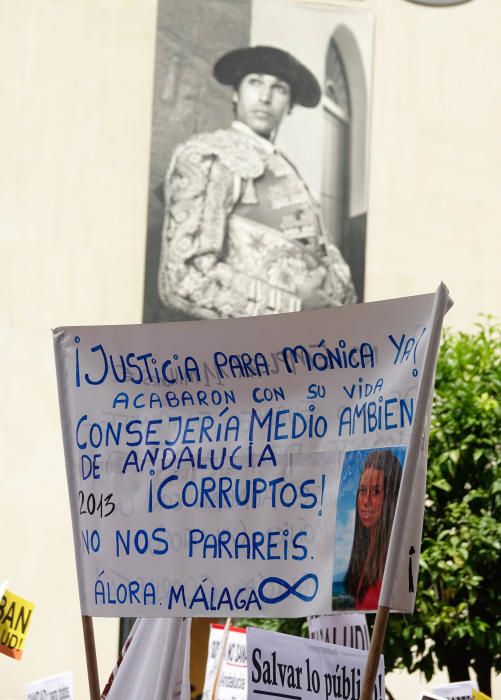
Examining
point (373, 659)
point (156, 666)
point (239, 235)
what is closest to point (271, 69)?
point (239, 235)

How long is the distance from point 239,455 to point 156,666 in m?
1.15

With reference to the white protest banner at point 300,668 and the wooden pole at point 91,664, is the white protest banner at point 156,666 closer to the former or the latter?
the white protest banner at point 300,668

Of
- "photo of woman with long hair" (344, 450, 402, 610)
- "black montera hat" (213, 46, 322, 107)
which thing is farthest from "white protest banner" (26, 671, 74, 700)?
"black montera hat" (213, 46, 322, 107)

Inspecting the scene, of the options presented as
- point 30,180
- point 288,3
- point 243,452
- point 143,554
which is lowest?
point 143,554

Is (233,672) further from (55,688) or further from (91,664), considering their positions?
(91,664)

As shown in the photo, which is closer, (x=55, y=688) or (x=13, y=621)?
(x=55, y=688)

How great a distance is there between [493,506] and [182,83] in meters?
7.05

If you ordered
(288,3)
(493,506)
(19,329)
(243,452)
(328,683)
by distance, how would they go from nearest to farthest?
(243,452) < (328,683) < (493,506) < (19,329) < (288,3)

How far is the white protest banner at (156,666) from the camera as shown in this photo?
4570 millimetres

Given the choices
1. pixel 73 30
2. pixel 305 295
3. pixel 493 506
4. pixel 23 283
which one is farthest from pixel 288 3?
pixel 493 506

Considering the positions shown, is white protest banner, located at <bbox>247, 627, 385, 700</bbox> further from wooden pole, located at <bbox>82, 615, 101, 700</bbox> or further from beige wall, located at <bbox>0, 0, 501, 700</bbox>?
beige wall, located at <bbox>0, 0, 501, 700</bbox>

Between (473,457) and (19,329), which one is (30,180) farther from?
(473,457)

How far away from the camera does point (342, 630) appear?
560 centimetres

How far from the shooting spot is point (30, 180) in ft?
46.1
